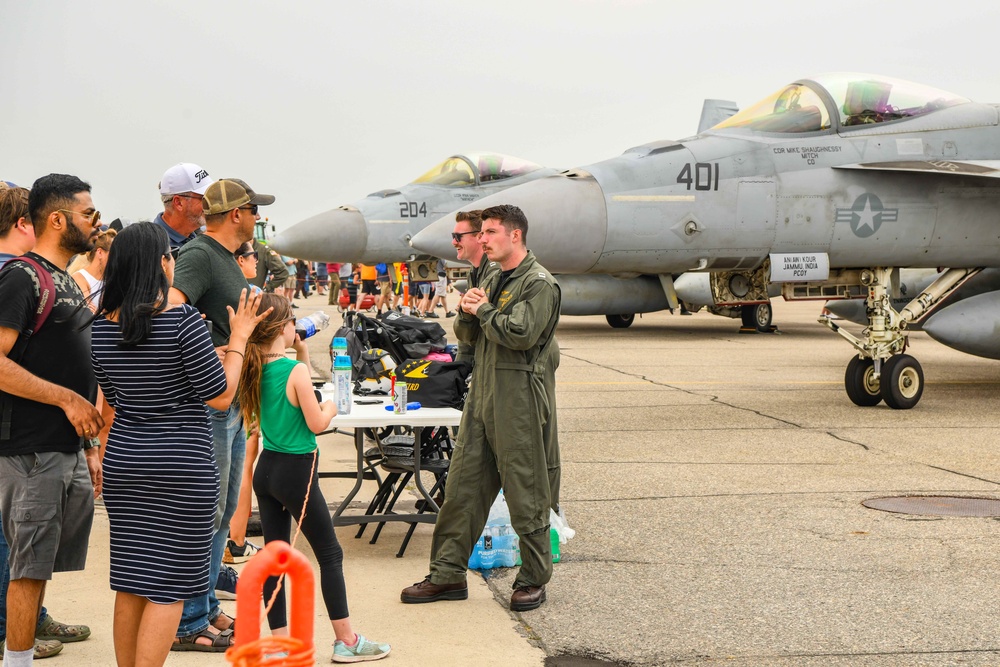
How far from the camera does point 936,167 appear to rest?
970 cm

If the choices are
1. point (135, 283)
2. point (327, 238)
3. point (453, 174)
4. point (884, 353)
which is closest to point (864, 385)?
point (884, 353)

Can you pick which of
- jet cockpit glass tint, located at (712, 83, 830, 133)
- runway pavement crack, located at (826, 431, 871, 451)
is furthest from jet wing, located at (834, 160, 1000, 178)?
runway pavement crack, located at (826, 431, 871, 451)

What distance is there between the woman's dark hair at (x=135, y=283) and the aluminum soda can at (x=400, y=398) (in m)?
2.27

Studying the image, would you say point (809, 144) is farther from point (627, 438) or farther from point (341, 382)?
point (341, 382)

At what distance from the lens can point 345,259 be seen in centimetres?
1888

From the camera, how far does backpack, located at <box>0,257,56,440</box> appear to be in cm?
356

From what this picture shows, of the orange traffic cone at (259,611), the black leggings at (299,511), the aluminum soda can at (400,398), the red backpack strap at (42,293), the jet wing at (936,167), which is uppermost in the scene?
the jet wing at (936,167)

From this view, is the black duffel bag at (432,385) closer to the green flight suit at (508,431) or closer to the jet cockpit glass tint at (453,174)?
the green flight suit at (508,431)

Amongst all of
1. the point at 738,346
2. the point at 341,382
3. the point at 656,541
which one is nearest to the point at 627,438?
the point at 656,541

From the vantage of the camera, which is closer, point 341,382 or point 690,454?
point 341,382

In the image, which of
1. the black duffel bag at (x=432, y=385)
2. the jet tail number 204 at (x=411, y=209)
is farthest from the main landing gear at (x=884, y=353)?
the jet tail number 204 at (x=411, y=209)

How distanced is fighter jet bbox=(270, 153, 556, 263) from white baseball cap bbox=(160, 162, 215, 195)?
13.8 metres

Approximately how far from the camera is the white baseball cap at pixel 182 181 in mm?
4633

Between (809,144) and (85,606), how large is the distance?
7623 mm
